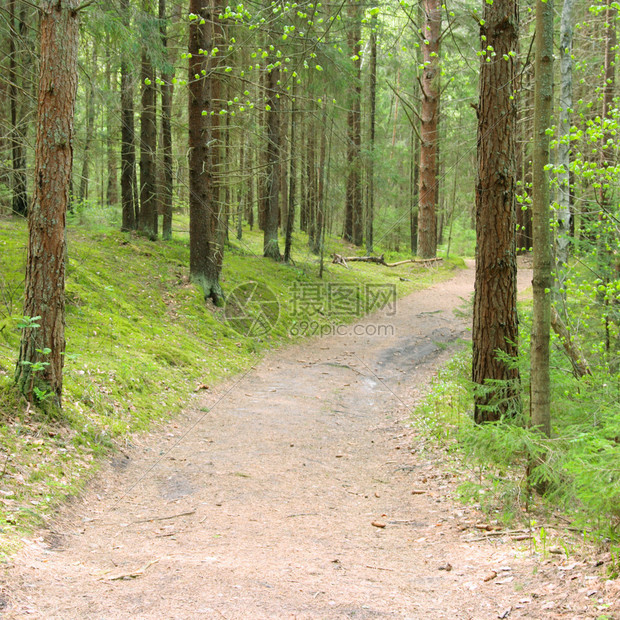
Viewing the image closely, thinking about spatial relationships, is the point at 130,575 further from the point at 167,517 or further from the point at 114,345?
the point at 114,345

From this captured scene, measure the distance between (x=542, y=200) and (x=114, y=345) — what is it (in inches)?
262

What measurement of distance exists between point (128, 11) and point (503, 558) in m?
11.8

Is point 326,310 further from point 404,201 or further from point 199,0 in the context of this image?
point 404,201

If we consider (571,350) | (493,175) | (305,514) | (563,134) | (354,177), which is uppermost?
(354,177)

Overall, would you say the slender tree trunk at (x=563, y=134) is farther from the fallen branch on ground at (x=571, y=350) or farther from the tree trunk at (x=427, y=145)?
the tree trunk at (x=427, y=145)

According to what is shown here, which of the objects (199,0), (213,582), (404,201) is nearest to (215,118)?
(199,0)

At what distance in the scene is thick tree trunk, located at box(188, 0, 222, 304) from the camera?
11.0 meters

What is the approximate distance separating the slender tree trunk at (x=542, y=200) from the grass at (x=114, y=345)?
4.37 m

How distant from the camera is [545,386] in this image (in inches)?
179

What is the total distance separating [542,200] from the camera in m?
4.33

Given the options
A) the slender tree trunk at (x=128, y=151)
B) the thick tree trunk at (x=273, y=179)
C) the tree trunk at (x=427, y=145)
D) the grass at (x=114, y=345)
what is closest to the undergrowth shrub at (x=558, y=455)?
the grass at (x=114, y=345)

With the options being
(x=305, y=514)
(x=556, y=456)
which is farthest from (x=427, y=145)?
(x=305, y=514)

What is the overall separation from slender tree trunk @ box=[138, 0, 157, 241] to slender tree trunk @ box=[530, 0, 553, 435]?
10.5 metres

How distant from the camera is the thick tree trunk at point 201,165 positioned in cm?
1096
